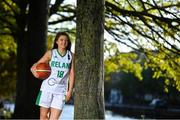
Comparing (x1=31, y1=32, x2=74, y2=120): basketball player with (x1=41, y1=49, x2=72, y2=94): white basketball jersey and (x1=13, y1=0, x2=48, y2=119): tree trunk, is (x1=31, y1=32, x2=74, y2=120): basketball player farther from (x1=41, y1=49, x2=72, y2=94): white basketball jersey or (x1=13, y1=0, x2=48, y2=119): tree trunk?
(x1=13, y1=0, x2=48, y2=119): tree trunk

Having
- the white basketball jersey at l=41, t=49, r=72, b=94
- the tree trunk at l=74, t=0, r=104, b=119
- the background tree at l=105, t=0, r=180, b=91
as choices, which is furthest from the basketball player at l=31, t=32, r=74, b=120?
the background tree at l=105, t=0, r=180, b=91

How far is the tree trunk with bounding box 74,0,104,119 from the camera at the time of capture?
25.9ft

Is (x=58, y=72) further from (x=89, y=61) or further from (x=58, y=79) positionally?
(x=89, y=61)

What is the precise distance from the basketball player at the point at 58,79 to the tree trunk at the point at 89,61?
0.17m

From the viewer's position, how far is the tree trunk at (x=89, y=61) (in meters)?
7.89

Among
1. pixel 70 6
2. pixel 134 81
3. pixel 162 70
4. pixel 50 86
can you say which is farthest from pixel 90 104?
pixel 134 81

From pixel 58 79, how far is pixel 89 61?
1.90ft

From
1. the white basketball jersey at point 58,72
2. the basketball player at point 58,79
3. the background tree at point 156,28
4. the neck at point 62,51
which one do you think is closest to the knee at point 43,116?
the basketball player at point 58,79

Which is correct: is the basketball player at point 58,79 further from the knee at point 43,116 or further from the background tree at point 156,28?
the background tree at point 156,28

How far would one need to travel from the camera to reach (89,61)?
7961 mm

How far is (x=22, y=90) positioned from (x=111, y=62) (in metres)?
8.41

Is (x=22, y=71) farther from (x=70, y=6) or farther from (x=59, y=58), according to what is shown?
(x=59, y=58)

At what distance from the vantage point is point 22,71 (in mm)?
17297

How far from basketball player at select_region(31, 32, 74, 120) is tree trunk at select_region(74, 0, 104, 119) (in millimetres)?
168
